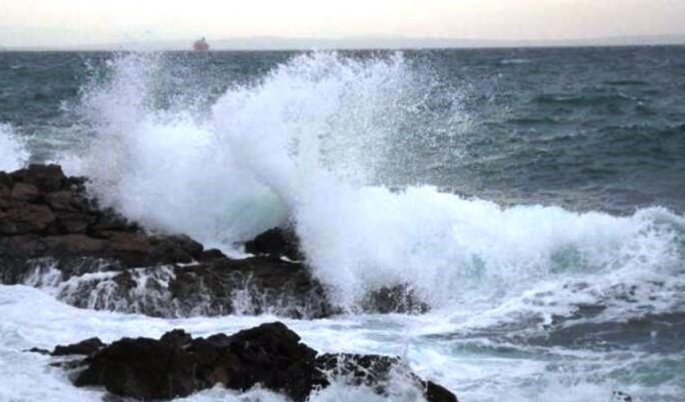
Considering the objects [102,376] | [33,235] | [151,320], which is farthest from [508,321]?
[33,235]

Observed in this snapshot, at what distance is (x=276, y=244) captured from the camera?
10906 millimetres

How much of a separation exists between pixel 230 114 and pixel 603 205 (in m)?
6.36

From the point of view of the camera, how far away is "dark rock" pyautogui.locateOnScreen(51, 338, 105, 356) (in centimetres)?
728

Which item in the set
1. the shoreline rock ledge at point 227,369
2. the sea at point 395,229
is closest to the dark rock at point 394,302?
the sea at point 395,229

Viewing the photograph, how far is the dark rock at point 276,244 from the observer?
35.0ft

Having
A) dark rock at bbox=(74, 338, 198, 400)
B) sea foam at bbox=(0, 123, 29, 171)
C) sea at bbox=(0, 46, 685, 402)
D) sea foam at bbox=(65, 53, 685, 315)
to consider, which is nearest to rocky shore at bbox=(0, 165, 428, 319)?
sea at bbox=(0, 46, 685, 402)

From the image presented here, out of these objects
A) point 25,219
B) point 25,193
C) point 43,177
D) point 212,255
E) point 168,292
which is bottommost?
point 168,292

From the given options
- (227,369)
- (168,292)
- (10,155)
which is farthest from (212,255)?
(10,155)

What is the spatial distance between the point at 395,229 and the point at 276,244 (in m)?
1.69

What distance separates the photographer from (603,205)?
14727 mm

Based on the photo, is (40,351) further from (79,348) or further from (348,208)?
(348,208)

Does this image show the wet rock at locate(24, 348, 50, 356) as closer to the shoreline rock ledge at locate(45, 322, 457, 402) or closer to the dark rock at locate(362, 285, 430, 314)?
the shoreline rock ledge at locate(45, 322, 457, 402)

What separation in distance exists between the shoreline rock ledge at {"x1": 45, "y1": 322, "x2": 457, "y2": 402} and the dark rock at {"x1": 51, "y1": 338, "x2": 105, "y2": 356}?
0.11m

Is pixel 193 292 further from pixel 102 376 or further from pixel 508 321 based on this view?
pixel 508 321
